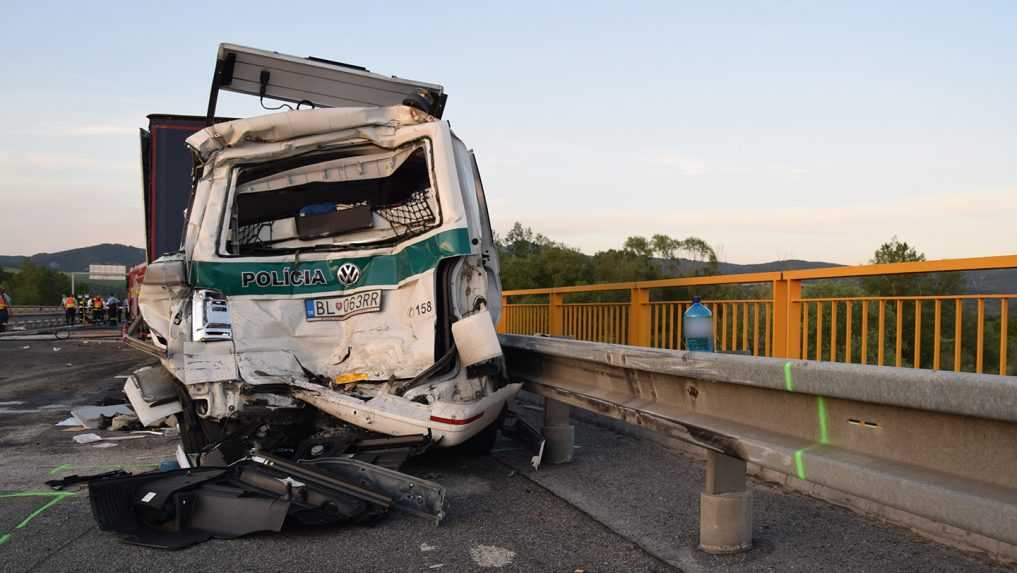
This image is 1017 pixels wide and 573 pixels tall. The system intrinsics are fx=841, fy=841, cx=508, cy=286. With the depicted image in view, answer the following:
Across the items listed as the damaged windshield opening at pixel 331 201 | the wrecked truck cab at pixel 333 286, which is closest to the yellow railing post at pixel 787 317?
the wrecked truck cab at pixel 333 286

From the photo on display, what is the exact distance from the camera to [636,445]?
6637mm

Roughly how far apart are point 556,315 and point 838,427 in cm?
720

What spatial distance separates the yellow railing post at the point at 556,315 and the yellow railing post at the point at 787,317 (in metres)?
4.44

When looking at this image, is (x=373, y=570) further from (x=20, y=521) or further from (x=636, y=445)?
(x=636, y=445)

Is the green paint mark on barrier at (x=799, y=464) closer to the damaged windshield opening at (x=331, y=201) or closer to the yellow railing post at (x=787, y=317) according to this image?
the yellow railing post at (x=787, y=317)

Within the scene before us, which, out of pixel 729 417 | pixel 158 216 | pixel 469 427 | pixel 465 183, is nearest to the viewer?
pixel 729 417

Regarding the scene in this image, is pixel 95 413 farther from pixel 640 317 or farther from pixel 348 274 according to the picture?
pixel 640 317

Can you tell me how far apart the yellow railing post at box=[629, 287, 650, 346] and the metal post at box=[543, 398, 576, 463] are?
1.76 metres

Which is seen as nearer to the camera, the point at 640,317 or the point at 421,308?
the point at 421,308

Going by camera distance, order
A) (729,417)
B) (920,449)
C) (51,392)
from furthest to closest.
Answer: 1. (51,392)
2. (729,417)
3. (920,449)

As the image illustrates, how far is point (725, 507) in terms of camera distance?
144 inches

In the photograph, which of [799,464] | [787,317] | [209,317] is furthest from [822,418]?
[209,317]

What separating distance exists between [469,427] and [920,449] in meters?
2.98

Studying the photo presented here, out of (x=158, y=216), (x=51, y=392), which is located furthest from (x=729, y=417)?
(x=51, y=392)
